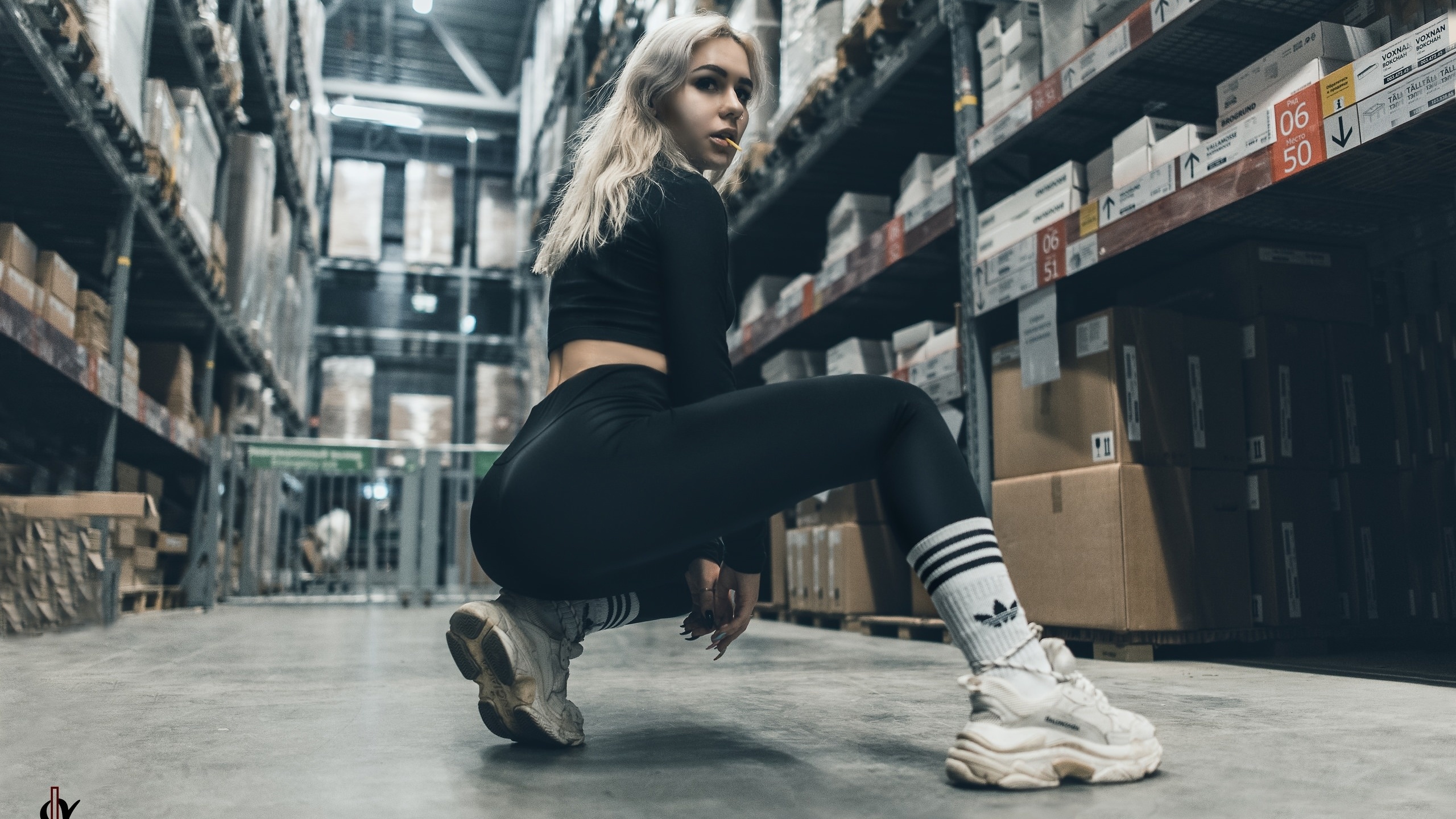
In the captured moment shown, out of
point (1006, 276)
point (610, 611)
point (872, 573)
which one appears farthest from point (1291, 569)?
point (610, 611)

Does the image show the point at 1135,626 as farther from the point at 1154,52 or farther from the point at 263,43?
the point at 263,43

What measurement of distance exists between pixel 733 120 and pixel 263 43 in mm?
8357

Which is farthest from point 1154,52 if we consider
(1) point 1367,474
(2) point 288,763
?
(2) point 288,763

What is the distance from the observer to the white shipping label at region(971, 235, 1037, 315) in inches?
144

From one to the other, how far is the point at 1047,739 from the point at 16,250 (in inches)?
192

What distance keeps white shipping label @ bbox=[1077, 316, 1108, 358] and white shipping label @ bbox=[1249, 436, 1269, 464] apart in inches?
22.5

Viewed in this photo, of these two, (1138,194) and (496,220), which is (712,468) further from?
(496,220)

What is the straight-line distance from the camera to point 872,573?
5070 millimetres

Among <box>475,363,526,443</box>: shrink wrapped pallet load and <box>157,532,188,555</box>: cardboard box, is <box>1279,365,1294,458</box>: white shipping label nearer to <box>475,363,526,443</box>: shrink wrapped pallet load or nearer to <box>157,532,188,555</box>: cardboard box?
<box>157,532,188,555</box>: cardboard box

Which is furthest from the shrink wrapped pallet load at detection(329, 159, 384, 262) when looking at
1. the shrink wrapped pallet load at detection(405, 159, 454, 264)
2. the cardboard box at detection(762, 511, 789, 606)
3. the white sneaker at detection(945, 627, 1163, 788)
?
the white sneaker at detection(945, 627, 1163, 788)

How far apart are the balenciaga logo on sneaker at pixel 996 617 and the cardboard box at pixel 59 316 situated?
190 inches

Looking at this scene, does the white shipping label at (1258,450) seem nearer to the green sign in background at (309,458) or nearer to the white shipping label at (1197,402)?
the white shipping label at (1197,402)

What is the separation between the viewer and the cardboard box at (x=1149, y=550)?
10.4ft

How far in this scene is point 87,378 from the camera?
17.1 ft
